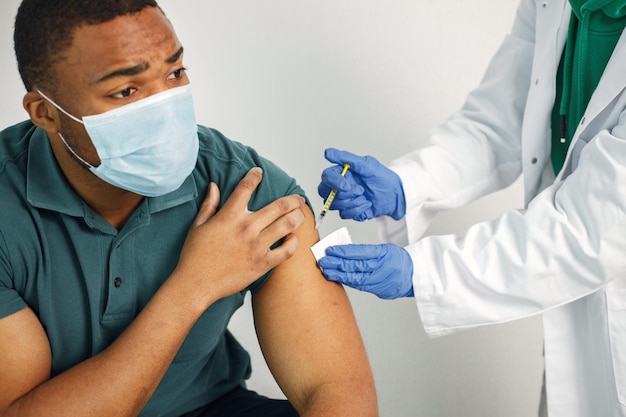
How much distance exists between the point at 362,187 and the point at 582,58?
578 mm

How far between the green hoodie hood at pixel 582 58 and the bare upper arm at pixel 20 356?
125cm

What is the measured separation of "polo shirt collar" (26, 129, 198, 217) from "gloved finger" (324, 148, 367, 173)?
0.36 meters

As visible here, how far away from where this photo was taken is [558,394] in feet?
6.01

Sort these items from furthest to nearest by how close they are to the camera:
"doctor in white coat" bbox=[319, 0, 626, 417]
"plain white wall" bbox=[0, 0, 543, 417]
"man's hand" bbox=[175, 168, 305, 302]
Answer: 1. "plain white wall" bbox=[0, 0, 543, 417]
2. "doctor in white coat" bbox=[319, 0, 626, 417]
3. "man's hand" bbox=[175, 168, 305, 302]

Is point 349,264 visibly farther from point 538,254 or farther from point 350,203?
point 538,254

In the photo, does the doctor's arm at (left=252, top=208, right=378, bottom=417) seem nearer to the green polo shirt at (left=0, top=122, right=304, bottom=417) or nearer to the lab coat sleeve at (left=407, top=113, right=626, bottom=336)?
the green polo shirt at (left=0, top=122, right=304, bottom=417)

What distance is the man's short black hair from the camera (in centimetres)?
139

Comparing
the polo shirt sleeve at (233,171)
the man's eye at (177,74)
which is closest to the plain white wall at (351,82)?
the polo shirt sleeve at (233,171)

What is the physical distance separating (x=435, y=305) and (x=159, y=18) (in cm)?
82

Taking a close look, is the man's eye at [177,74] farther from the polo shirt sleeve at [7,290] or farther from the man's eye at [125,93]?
the polo shirt sleeve at [7,290]

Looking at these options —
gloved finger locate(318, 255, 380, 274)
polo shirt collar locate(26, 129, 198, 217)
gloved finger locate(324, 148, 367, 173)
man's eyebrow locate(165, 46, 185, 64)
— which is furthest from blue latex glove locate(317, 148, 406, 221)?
man's eyebrow locate(165, 46, 185, 64)

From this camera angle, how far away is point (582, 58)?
5.88ft

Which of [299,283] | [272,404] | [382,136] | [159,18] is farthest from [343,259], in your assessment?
[382,136]

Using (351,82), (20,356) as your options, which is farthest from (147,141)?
(351,82)
